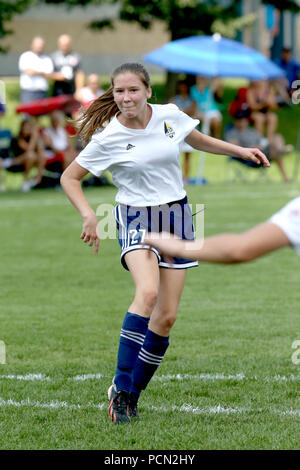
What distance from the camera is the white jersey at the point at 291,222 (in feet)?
11.1

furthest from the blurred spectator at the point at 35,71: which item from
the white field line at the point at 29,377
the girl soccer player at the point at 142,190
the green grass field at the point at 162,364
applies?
the girl soccer player at the point at 142,190

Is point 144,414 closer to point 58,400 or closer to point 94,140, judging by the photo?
point 58,400

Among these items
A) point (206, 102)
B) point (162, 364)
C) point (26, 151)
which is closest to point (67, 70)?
point (26, 151)

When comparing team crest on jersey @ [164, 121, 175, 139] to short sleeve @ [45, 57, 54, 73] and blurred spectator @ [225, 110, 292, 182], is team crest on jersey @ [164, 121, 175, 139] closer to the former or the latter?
short sleeve @ [45, 57, 54, 73]

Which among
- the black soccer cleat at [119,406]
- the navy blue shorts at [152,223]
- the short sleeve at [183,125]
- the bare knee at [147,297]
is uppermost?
the short sleeve at [183,125]

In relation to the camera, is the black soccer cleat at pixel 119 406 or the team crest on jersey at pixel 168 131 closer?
the black soccer cleat at pixel 119 406

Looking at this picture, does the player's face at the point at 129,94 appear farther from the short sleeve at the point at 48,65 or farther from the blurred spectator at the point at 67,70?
the blurred spectator at the point at 67,70

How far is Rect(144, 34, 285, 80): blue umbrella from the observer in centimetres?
1880

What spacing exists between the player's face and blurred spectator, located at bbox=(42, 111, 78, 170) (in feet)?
41.9

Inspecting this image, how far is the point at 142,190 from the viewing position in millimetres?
5082

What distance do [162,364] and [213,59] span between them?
13.5 meters

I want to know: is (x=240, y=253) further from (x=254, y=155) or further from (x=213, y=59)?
(x=213, y=59)

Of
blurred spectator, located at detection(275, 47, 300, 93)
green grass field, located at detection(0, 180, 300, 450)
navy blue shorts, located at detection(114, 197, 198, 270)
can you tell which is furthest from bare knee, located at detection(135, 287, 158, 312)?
blurred spectator, located at detection(275, 47, 300, 93)

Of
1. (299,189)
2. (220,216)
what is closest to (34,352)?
(220,216)
